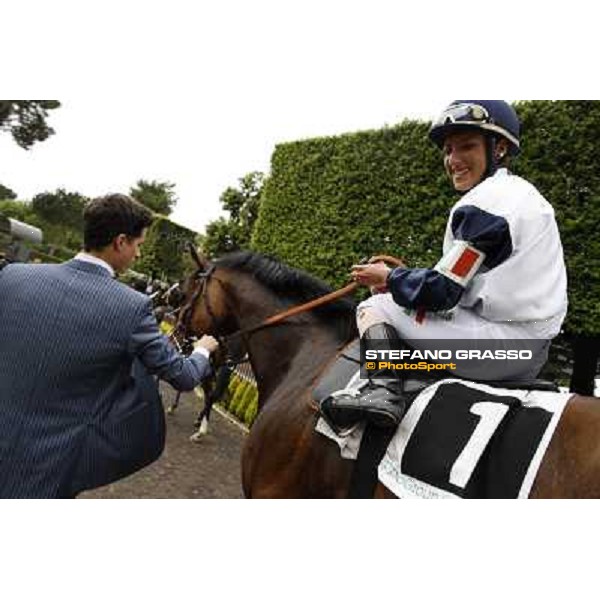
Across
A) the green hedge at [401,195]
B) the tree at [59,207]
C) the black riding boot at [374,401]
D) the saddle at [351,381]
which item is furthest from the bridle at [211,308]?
the tree at [59,207]

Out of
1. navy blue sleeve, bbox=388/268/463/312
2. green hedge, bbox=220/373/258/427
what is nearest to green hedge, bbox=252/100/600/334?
green hedge, bbox=220/373/258/427

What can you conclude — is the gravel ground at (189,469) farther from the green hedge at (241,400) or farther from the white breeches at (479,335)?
the white breeches at (479,335)

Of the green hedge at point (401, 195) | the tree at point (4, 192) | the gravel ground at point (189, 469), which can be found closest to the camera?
the gravel ground at point (189, 469)

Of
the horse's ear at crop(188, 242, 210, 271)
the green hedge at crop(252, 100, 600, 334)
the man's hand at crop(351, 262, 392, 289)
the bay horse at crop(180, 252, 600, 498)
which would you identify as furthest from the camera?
the green hedge at crop(252, 100, 600, 334)

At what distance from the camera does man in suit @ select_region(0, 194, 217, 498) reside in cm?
203

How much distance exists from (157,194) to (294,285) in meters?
76.3

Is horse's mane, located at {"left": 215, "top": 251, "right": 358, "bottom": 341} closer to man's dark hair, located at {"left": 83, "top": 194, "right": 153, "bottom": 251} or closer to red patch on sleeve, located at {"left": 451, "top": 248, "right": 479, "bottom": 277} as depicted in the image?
red patch on sleeve, located at {"left": 451, "top": 248, "right": 479, "bottom": 277}

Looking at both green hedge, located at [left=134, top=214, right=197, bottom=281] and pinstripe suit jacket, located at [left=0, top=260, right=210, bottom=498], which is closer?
pinstripe suit jacket, located at [left=0, top=260, right=210, bottom=498]

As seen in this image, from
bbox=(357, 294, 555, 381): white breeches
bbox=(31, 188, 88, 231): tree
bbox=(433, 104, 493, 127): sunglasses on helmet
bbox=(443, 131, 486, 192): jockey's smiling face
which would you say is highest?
bbox=(433, 104, 493, 127): sunglasses on helmet

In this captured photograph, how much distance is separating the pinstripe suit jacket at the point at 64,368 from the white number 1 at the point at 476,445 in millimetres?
1231

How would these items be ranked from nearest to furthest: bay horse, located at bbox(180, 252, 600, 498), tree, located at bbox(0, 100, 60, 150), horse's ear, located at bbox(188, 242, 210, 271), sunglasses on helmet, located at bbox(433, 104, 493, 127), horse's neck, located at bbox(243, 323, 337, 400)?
bay horse, located at bbox(180, 252, 600, 498)
sunglasses on helmet, located at bbox(433, 104, 493, 127)
horse's neck, located at bbox(243, 323, 337, 400)
horse's ear, located at bbox(188, 242, 210, 271)
tree, located at bbox(0, 100, 60, 150)

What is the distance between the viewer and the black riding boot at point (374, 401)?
2102 millimetres

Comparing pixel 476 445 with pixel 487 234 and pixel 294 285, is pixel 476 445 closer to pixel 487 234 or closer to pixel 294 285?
pixel 487 234

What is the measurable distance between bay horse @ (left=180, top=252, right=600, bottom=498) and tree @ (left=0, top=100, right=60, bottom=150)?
912 centimetres
